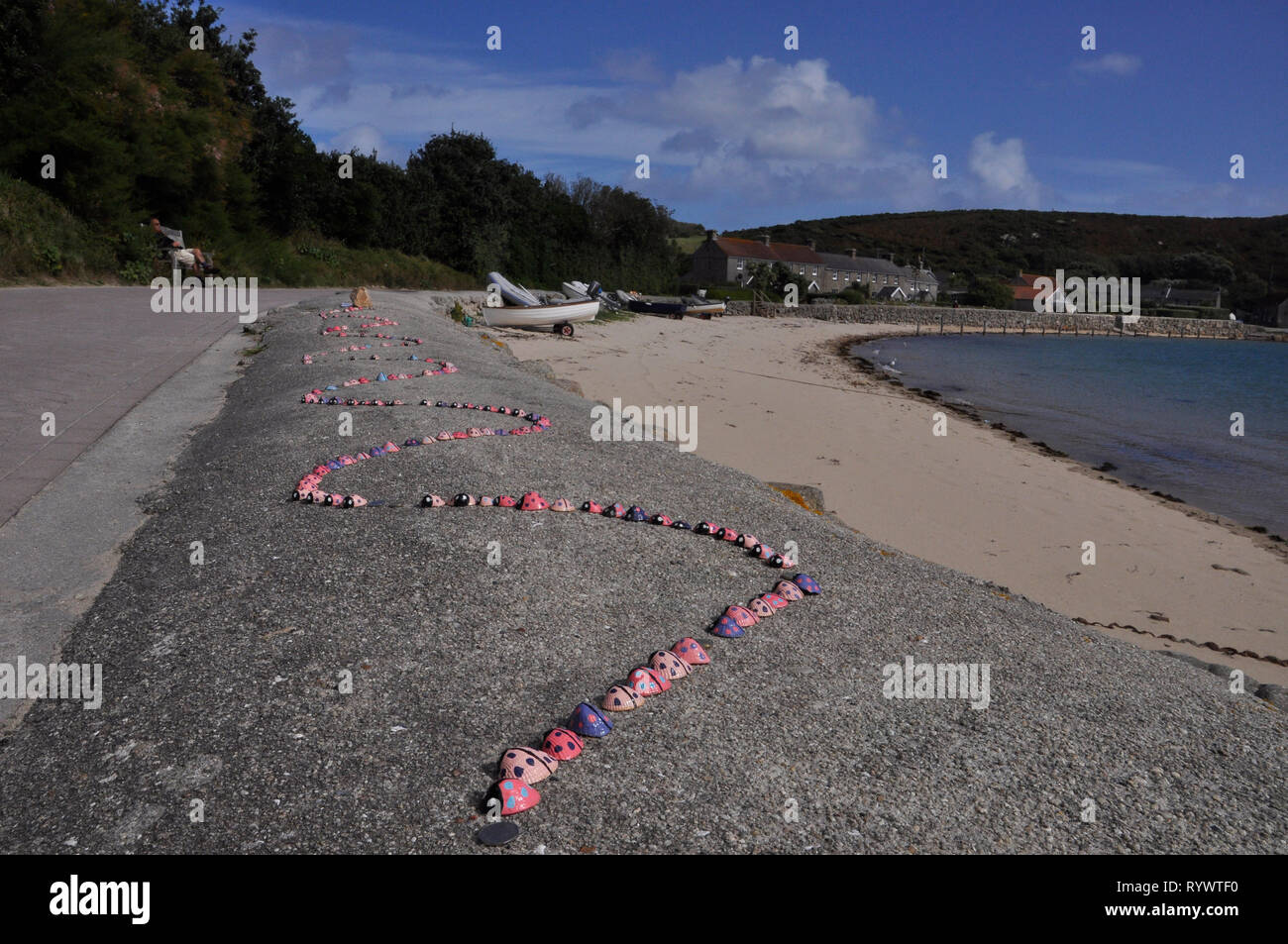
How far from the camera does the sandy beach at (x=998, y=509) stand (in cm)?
862

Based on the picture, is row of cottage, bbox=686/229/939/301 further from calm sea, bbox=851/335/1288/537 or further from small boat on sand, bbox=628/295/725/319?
calm sea, bbox=851/335/1288/537

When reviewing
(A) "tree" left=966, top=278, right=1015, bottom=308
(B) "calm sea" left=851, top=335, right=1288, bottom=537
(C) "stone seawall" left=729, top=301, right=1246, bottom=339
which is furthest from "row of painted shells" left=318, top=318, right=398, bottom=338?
(A) "tree" left=966, top=278, right=1015, bottom=308

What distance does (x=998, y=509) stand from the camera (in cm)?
1194

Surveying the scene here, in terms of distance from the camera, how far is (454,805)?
329 centimetres

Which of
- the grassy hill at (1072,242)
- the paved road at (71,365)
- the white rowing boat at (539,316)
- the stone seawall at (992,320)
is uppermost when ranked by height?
the grassy hill at (1072,242)

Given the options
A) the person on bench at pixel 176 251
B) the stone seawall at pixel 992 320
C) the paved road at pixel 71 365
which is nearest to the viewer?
the paved road at pixel 71 365

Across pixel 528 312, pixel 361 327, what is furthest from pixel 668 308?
pixel 361 327

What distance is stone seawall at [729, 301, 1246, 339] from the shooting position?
72.3 meters

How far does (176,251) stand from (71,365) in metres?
17.1

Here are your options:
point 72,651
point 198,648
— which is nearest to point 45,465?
point 72,651

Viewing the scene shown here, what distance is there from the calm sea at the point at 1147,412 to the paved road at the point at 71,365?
14.8 m

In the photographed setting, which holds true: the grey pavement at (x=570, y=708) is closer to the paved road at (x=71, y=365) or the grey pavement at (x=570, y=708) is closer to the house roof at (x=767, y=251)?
the paved road at (x=71, y=365)

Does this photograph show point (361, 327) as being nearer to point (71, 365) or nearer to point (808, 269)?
point (71, 365)

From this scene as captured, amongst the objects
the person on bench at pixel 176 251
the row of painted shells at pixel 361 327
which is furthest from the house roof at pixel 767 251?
the row of painted shells at pixel 361 327
